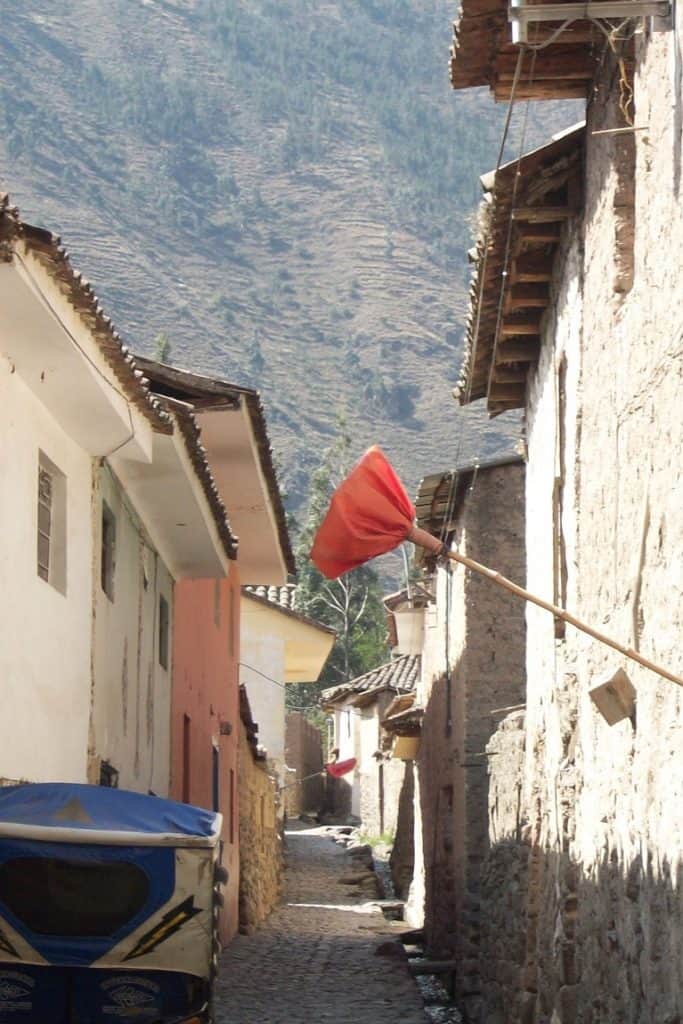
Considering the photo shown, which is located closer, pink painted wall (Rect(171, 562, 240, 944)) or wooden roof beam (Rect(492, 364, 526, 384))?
wooden roof beam (Rect(492, 364, 526, 384))

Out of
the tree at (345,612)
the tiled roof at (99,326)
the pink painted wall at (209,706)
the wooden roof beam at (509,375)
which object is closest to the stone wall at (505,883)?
the wooden roof beam at (509,375)

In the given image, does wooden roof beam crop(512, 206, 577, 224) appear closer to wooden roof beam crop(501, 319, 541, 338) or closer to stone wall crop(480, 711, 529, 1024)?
wooden roof beam crop(501, 319, 541, 338)

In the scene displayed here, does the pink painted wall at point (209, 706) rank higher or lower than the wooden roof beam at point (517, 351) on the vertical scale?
lower

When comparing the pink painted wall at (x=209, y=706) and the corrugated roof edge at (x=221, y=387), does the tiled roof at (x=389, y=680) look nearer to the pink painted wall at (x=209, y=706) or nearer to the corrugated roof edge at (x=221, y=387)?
the pink painted wall at (x=209, y=706)

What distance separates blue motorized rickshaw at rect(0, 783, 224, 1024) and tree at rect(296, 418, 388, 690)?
65045 mm

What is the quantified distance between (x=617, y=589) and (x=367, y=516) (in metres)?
2.20

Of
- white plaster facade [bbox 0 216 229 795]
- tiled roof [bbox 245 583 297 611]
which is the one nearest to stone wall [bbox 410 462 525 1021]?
white plaster facade [bbox 0 216 229 795]

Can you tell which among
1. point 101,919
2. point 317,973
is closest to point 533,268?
point 101,919

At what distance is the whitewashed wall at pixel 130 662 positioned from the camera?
1484cm

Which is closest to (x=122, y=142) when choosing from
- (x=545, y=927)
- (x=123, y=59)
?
(x=123, y=59)

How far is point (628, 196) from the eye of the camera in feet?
37.6

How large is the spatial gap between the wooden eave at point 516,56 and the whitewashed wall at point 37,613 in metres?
3.46

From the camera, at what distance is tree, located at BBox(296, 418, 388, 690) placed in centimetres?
7681

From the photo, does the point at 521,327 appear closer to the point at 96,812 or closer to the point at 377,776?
the point at 96,812
